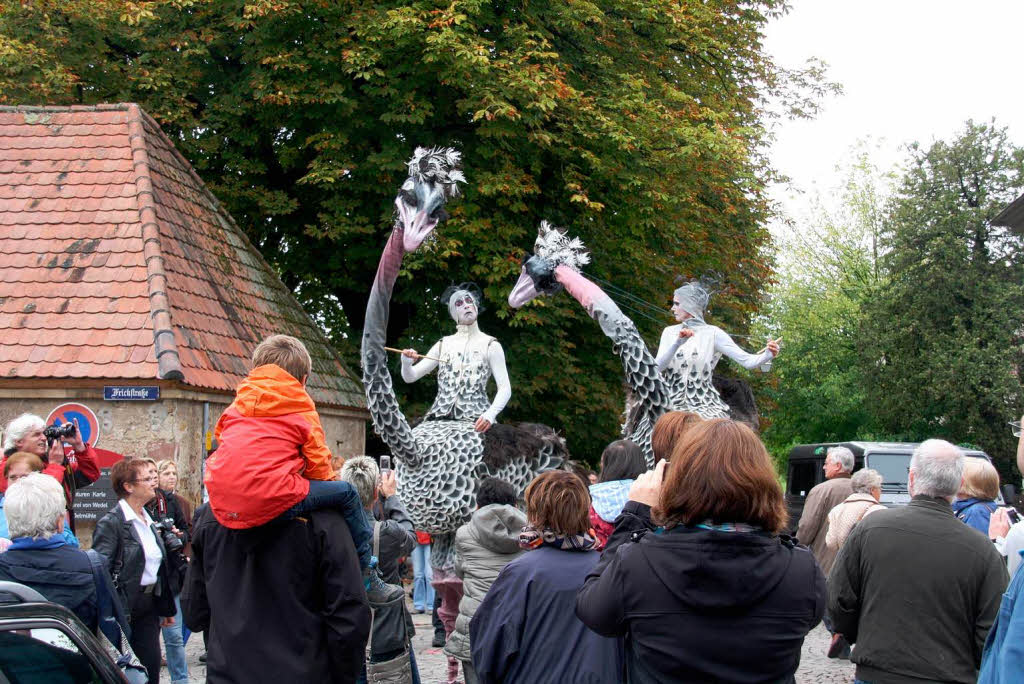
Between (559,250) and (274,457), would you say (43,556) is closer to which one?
(274,457)

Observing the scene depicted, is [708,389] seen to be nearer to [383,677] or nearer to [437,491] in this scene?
[437,491]

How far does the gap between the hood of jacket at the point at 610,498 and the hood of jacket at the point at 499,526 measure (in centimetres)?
125

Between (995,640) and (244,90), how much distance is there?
15.0 metres

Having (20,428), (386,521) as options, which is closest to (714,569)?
(386,521)

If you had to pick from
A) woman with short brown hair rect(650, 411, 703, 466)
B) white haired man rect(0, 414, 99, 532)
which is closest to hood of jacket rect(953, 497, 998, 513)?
woman with short brown hair rect(650, 411, 703, 466)

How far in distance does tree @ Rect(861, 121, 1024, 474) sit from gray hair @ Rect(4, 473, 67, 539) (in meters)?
27.9

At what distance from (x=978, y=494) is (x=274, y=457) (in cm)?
379

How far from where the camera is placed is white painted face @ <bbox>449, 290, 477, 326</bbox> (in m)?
8.68

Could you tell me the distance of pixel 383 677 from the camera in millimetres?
5363

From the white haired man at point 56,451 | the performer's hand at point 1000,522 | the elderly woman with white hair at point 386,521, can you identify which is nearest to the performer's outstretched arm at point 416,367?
the white haired man at point 56,451

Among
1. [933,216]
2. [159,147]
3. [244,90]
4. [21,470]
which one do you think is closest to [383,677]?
[21,470]

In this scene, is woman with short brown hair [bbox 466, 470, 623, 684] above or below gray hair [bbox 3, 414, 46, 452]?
below

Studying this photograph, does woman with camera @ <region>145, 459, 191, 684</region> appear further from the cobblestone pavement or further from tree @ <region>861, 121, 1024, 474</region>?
tree @ <region>861, 121, 1024, 474</region>

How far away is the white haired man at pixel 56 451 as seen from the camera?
6.59 metres
